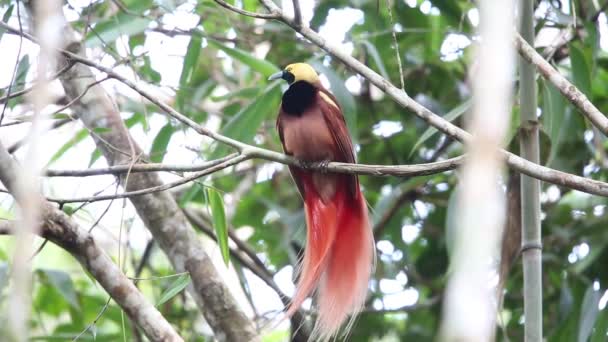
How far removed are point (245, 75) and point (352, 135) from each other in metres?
1.31

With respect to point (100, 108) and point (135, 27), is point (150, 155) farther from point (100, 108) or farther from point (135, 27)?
point (135, 27)

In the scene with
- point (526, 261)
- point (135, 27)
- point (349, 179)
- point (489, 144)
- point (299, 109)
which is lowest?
point (489, 144)

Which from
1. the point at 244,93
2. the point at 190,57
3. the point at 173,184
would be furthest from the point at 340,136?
the point at 173,184

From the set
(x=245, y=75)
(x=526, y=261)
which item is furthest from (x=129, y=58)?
(x=245, y=75)

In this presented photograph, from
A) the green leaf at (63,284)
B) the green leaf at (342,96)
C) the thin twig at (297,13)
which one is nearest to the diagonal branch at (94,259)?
the thin twig at (297,13)

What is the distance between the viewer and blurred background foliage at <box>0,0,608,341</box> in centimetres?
319

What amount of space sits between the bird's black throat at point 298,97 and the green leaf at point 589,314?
1163 millimetres

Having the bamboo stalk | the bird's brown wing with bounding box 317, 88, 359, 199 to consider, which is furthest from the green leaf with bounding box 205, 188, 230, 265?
the bamboo stalk

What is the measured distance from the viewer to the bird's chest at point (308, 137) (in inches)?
119

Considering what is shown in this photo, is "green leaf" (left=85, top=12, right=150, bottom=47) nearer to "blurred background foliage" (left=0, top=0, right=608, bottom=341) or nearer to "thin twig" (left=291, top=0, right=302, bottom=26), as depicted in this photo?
"blurred background foliage" (left=0, top=0, right=608, bottom=341)

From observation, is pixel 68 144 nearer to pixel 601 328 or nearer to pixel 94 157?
pixel 94 157

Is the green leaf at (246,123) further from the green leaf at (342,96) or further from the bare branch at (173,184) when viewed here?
the bare branch at (173,184)

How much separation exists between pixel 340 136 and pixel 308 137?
14 cm

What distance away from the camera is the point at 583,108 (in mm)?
2020
